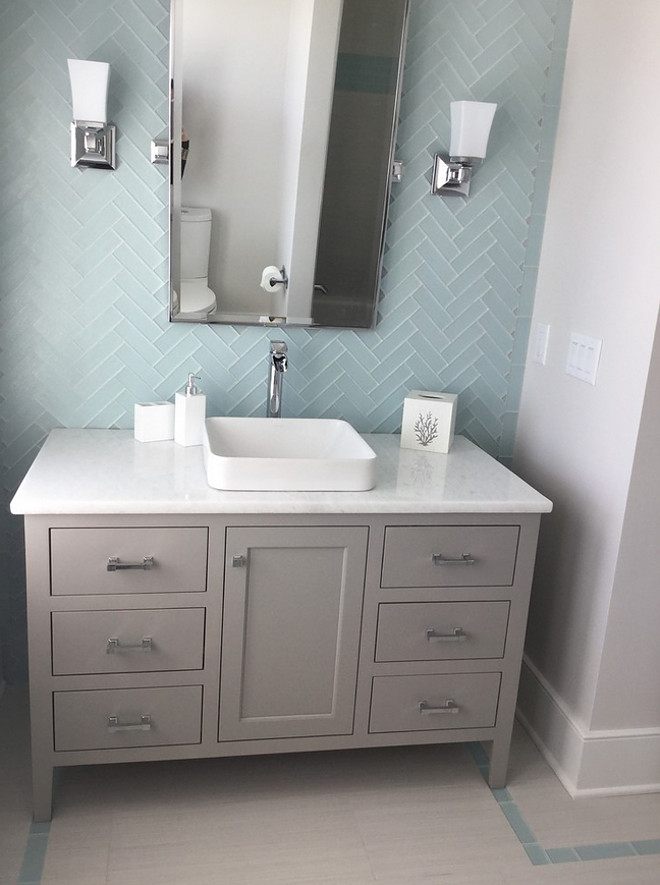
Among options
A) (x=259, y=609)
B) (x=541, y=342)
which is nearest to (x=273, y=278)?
(x=541, y=342)

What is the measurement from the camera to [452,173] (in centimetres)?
242

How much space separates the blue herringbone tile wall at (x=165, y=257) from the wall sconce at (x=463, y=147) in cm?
6

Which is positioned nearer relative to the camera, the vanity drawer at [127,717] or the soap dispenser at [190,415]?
the vanity drawer at [127,717]

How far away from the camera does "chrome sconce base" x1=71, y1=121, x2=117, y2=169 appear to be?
219cm

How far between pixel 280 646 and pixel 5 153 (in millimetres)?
1423

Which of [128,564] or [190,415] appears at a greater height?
[190,415]

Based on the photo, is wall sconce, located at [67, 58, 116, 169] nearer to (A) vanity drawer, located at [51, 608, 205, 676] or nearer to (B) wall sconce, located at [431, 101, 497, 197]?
(B) wall sconce, located at [431, 101, 497, 197]

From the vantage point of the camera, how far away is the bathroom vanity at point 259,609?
1934 mm

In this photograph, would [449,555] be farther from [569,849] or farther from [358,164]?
[358,164]

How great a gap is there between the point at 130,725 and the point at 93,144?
1.44 m

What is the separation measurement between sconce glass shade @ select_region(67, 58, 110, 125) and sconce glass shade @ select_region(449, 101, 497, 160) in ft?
3.00

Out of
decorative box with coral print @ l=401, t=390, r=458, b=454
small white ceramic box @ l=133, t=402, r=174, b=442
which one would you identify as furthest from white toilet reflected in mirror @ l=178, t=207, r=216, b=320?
decorative box with coral print @ l=401, t=390, r=458, b=454

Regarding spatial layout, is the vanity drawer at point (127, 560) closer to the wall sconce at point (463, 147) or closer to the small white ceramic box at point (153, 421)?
the small white ceramic box at point (153, 421)

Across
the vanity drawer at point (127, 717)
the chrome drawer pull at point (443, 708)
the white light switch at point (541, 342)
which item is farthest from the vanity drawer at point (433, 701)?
the white light switch at point (541, 342)
